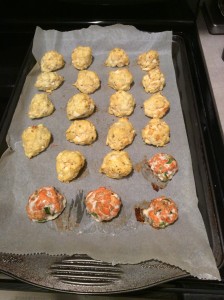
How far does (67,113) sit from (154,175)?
609 mm

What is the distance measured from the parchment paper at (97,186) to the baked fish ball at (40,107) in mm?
→ 41

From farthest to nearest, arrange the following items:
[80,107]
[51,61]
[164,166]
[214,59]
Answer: [214,59] → [51,61] → [80,107] → [164,166]

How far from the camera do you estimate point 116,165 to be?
1.33 metres

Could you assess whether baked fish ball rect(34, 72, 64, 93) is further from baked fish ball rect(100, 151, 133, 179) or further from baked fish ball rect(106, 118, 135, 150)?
baked fish ball rect(100, 151, 133, 179)

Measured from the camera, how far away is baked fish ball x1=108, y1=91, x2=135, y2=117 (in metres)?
1.58

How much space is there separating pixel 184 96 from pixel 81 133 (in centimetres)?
64

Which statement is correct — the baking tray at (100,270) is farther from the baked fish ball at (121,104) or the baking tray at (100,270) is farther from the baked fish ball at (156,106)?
the baked fish ball at (121,104)

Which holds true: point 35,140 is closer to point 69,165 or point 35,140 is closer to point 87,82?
point 69,165

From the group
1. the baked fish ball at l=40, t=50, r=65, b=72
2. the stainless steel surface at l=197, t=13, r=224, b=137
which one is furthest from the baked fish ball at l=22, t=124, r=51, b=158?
the stainless steel surface at l=197, t=13, r=224, b=137

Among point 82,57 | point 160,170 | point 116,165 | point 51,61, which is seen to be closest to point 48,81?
point 51,61

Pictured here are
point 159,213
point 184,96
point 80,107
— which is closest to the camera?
point 159,213

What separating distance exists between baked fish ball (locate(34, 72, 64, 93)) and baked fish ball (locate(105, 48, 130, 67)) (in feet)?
1.13

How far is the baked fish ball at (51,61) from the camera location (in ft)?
5.80

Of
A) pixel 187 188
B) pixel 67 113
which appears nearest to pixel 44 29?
pixel 67 113
